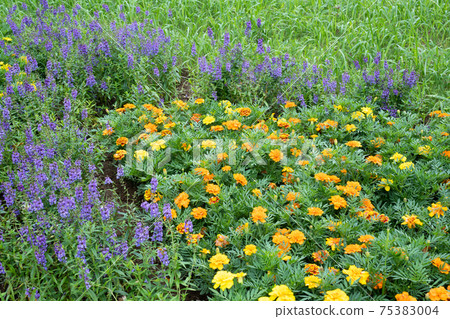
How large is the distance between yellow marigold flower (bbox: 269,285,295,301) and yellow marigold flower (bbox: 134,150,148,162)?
169 cm

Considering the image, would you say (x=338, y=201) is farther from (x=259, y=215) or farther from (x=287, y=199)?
(x=259, y=215)

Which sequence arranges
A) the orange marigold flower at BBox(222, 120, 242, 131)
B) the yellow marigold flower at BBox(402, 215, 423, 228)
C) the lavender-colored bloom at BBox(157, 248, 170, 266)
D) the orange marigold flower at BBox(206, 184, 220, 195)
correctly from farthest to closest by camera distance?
the orange marigold flower at BBox(222, 120, 242, 131) < the orange marigold flower at BBox(206, 184, 220, 195) < the yellow marigold flower at BBox(402, 215, 423, 228) < the lavender-colored bloom at BBox(157, 248, 170, 266)

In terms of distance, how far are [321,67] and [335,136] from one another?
1692 mm

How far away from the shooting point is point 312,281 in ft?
8.45

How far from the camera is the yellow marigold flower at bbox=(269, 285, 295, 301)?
2447 millimetres

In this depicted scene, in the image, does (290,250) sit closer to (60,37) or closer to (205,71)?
(205,71)

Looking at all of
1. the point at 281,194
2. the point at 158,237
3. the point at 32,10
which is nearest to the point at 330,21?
the point at 281,194

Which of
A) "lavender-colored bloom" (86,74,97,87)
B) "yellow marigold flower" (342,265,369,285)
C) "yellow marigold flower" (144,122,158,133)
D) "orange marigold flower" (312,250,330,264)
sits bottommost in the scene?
"orange marigold flower" (312,250,330,264)

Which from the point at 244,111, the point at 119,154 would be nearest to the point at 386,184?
the point at 244,111

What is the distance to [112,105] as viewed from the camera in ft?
16.3

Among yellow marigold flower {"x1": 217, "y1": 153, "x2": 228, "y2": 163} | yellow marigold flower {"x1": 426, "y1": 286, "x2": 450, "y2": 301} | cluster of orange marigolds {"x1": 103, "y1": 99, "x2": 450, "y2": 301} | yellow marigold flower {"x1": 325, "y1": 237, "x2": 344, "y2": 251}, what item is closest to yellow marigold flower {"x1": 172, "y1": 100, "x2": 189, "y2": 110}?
cluster of orange marigolds {"x1": 103, "y1": 99, "x2": 450, "y2": 301}

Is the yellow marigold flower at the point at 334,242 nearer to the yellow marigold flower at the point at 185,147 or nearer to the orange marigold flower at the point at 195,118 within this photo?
the yellow marigold flower at the point at 185,147

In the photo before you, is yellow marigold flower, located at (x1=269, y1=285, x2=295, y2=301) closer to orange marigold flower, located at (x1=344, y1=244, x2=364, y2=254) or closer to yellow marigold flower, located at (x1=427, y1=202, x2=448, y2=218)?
orange marigold flower, located at (x1=344, y1=244, x2=364, y2=254)

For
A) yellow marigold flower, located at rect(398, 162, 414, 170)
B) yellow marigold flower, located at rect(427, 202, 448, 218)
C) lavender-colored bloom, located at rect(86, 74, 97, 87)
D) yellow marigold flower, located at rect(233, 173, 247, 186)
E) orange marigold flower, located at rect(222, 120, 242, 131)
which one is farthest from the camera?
lavender-colored bloom, located at rect(86, 74, 97, 87)
